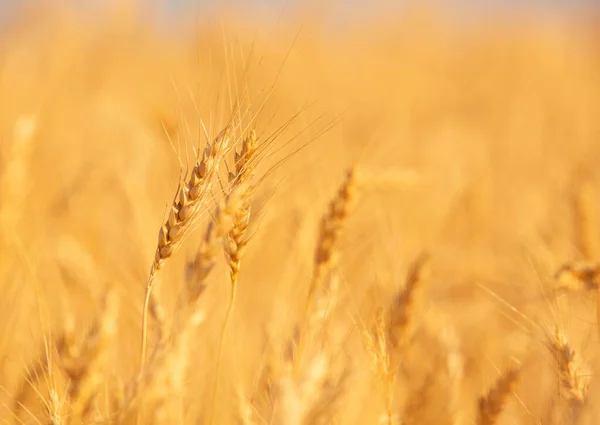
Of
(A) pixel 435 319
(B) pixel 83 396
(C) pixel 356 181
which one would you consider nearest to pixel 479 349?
(A) pixel 435 319

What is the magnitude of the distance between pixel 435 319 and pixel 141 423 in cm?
116

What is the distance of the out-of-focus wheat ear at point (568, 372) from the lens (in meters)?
0.94

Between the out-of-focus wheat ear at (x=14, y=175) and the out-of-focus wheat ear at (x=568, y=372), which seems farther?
the out-of-focus wheat ear at (x=14, y=175)

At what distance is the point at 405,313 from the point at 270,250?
1.28m

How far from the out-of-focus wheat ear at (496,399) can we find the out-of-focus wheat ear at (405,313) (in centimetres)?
20

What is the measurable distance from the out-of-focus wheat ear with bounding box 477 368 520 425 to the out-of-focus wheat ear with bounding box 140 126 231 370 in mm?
602

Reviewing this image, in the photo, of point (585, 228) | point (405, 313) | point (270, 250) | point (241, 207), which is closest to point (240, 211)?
point (241, 207)

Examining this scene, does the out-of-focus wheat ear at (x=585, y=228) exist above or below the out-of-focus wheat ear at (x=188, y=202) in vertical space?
below

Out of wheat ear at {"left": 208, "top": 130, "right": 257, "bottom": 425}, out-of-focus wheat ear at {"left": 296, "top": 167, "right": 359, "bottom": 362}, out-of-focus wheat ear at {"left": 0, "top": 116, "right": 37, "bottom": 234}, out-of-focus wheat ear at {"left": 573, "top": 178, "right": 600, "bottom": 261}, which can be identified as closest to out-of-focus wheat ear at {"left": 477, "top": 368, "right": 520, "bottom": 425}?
out-of-focus wheat ear at {"left": 296, "top": 167, "right": 359, "bottom": 362}

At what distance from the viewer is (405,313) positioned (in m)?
1.18

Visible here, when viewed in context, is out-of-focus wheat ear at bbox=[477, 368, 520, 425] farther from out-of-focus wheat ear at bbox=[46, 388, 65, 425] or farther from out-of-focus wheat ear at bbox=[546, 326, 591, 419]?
out-of-focus wheat ear at bbox=[46, 388, 65, 425]

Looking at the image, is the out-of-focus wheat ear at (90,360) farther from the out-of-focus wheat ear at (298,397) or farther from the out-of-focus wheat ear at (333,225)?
the out-of-focus wheat ear at (333,225)

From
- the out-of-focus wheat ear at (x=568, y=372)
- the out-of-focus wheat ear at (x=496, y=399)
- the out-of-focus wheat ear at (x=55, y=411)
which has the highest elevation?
the out-of-focus wheat ear at (x=55, y=411)

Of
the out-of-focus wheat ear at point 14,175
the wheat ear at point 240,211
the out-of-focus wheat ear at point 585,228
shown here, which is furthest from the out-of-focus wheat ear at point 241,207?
the out-of-focus wheat ear at point 585,228
